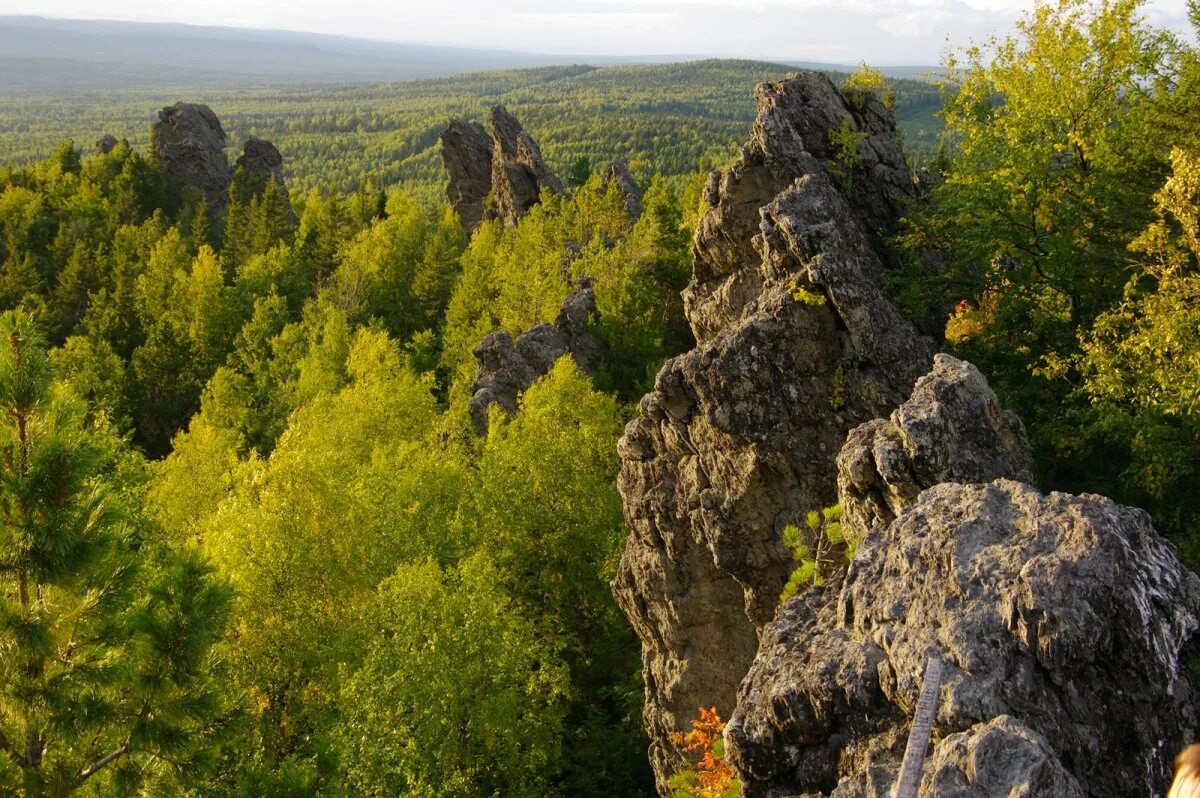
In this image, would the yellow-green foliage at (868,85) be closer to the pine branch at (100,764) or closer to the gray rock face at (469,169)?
the pine branch at (100,764)

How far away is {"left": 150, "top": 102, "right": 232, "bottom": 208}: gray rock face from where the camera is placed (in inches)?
3967

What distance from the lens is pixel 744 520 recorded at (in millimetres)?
20406

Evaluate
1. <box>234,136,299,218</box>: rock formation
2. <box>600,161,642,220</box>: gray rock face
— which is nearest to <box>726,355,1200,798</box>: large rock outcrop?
<box>600,161,642,220</box>: gray rock face

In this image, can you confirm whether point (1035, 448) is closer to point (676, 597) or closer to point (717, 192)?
point (676, 597)

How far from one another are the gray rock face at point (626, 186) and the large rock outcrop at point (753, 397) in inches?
2032

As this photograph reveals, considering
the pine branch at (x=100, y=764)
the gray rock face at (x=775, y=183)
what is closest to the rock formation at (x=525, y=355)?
the gray rock face at (x=775, y=183)

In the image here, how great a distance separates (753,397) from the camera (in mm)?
19797

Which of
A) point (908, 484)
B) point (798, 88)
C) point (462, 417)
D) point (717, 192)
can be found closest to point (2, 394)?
point (908, 484)

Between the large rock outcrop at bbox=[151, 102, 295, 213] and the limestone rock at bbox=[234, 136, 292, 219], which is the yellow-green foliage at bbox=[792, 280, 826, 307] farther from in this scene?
the limestone rock at bbox=[234, 136, 292, 219]

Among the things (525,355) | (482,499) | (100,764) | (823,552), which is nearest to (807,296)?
(823,552)

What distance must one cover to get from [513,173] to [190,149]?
44797mm

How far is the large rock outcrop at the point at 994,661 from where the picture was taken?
8.55m

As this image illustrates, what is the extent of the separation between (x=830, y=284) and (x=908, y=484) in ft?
25.2

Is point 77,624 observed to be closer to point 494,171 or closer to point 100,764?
point 100,764
